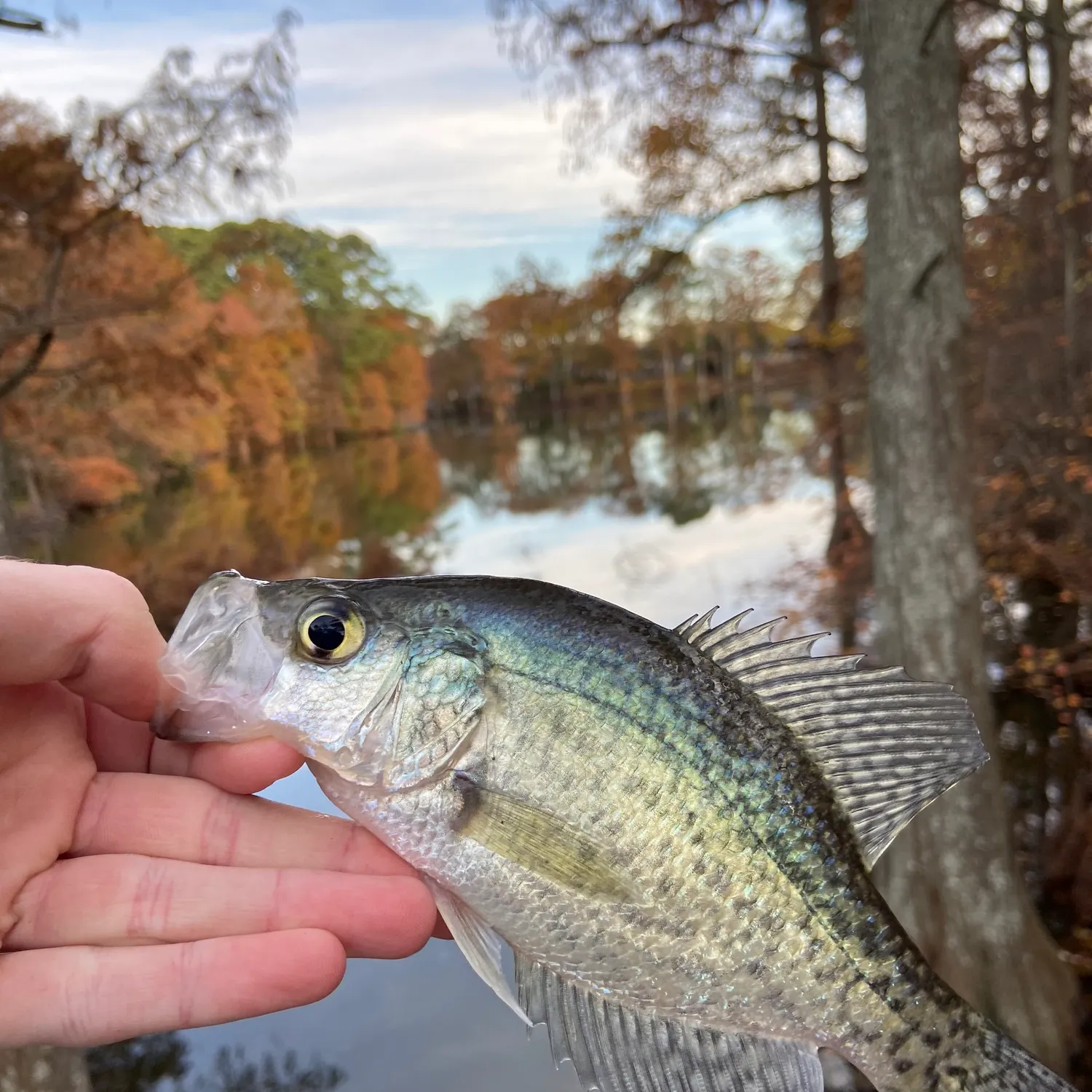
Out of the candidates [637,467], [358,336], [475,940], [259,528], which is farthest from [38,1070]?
[358,336]

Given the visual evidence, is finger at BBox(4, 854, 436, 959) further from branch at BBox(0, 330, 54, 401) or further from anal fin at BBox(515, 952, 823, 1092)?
branch at BBox(0, 330, 54, 401)

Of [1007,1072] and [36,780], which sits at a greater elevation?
[36,780]

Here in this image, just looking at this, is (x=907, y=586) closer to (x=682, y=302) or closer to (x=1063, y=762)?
(x=1063, y=762)

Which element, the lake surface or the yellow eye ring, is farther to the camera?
the lake surface

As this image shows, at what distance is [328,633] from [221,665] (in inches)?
8.6

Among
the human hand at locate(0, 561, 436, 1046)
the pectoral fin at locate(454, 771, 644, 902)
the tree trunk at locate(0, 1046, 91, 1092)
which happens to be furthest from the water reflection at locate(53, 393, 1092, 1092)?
the pectoral fin at locate(454, 771, 644, 902)

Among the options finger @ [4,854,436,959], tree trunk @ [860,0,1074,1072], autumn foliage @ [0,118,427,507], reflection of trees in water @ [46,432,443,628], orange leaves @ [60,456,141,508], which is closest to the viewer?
finger @ [4,854,436,959]

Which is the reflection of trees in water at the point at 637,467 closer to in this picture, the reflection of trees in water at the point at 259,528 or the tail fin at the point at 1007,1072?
the reflection of trees in water at the point at 259,528

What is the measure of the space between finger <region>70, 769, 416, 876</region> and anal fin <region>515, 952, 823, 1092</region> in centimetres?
53

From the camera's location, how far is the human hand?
1.49 metres

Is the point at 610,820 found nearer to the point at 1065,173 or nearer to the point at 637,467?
the point at 1065,173

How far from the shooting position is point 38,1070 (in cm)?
328

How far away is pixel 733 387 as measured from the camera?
48.4 metres

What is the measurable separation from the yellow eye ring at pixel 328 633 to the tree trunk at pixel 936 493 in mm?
3547
